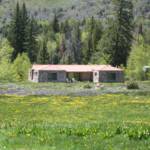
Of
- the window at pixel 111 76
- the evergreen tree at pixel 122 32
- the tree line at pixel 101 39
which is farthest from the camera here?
the tree line at pixel 101 39

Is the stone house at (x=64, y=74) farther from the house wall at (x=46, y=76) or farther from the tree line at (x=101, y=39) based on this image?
the tree line at (x=101, y=39)

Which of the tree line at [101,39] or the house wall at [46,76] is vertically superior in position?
the tree line at [101,39]

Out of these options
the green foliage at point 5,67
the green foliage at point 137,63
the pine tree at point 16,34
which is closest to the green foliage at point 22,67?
the green foliage at point 5,67

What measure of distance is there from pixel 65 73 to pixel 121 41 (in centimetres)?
1841

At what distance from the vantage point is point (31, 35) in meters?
136

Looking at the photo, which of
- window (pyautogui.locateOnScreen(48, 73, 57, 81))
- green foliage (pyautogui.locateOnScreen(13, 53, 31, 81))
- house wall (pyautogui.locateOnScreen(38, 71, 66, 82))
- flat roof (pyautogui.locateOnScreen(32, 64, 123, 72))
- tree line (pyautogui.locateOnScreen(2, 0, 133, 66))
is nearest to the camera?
house wall (pyautogui.locateOnScreen(38, 71, 66, 82))

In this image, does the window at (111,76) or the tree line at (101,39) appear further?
the tree line at (101,39)

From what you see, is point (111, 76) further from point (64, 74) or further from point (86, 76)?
point (86, 76)

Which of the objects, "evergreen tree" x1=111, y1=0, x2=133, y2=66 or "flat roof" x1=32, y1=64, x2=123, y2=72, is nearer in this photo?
"flat roof" x1=32, y1=64, x2=123, y2=72

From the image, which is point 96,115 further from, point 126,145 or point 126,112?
point 126,145

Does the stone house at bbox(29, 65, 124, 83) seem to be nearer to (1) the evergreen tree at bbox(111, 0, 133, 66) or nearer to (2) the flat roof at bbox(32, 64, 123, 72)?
(2) the flat roof at bbox(32, 64, 123, 72)

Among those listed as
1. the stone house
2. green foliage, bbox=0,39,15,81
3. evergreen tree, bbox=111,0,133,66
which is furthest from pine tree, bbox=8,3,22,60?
evergreen tree, bbox=111,0,133,66

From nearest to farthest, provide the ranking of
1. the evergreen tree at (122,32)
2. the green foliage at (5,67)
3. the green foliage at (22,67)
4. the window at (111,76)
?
the green foliage at (5,67) → the window at (111,76) → the green foliage at (22,67) → the evergreen tree at (122,32)

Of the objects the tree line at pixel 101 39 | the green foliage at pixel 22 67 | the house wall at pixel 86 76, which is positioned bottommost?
the house wall at pixel 86 76
